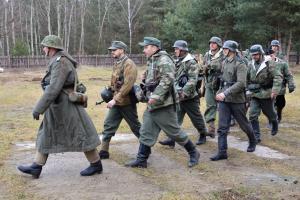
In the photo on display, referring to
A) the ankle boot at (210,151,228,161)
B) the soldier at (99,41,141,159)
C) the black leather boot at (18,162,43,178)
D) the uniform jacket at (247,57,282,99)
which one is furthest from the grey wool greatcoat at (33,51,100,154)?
the uniform jacket at (247,57,282,99)

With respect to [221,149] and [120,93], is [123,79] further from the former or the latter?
[221,149]

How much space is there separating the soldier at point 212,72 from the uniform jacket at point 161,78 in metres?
2.54

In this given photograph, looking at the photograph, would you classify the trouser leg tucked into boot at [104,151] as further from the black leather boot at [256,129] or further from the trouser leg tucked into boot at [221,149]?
the black leather boot at [256,129]

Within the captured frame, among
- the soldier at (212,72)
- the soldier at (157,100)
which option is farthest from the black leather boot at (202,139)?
the soldier at (157,100)

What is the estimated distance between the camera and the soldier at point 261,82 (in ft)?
28.5

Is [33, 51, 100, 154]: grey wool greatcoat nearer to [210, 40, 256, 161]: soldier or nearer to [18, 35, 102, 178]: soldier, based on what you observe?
[18, 35, 102, 178]: soldier

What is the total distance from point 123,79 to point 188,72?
4.29 feet

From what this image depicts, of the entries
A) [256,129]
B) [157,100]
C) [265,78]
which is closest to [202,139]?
[256,129]

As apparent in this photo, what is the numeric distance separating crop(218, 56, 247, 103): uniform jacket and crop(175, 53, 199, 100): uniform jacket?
504mm

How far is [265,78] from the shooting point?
8914 mm

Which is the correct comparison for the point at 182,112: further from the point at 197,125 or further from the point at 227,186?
the point at 227,186

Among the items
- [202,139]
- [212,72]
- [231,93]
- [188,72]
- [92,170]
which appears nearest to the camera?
[92,170]

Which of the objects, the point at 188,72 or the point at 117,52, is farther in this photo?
the point at 188,72

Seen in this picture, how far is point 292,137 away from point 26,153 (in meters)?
5.09
